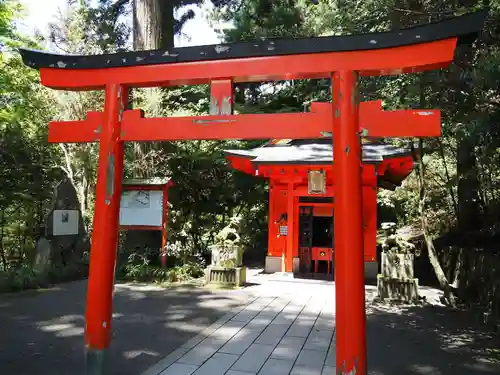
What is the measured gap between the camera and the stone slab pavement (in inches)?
164

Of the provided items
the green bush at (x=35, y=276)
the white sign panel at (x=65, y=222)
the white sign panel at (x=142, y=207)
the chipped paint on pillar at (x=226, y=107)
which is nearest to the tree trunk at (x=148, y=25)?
the white sign panel at (x=142, y=207)

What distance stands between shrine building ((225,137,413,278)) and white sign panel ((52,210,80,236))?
4135 mm

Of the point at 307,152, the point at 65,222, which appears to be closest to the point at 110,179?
the point at 65,222

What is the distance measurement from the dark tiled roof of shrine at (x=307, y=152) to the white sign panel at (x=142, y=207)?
92.2 inches

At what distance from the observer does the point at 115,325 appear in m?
5.62

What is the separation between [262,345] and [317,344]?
723mm

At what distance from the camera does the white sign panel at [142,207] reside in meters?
9.05

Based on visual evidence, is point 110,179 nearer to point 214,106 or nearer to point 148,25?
point 214,106

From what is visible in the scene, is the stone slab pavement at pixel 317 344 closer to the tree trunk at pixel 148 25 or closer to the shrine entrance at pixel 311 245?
the shrine entrance at pixel 311 245

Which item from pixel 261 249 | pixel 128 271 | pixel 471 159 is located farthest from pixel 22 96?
pixel 471 159

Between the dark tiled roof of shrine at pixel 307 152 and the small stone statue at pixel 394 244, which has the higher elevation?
the dark tiled roof of shrine at pixel 307 152

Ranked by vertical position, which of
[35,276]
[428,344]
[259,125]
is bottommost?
[428,344]

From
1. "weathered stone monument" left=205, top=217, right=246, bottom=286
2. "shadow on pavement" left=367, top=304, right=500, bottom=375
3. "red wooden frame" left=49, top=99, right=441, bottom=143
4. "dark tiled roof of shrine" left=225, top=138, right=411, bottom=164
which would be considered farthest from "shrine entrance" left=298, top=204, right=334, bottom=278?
"red wooden frame" left=49, top=99, right=441, bottom=143

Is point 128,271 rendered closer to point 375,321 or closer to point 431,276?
point 375,321
